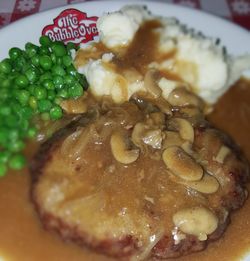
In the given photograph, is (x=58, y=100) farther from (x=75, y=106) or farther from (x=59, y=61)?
(x=59, y=61)

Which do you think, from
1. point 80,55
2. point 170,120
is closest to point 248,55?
point 170,120

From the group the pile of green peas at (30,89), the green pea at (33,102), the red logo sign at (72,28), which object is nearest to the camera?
the pile of green peas at (30,89)

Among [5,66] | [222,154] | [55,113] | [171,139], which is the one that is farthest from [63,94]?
[222,154]

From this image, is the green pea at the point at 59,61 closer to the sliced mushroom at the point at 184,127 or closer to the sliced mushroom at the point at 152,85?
the sliced mushroom at the point at 152,85

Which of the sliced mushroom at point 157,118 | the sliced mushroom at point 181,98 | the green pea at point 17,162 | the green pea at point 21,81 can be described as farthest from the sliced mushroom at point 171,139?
the green pea at point 21,81

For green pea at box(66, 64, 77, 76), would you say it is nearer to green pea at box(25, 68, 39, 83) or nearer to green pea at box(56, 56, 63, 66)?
green pea at box(56, 56, 63, 66)

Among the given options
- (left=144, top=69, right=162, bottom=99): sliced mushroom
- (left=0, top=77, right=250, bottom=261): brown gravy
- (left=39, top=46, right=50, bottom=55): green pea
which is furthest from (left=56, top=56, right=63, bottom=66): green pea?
(left=0, top=77, right=250, bottom=261): brown gravy

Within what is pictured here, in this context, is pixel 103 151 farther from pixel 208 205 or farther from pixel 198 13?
pixel 198 13
